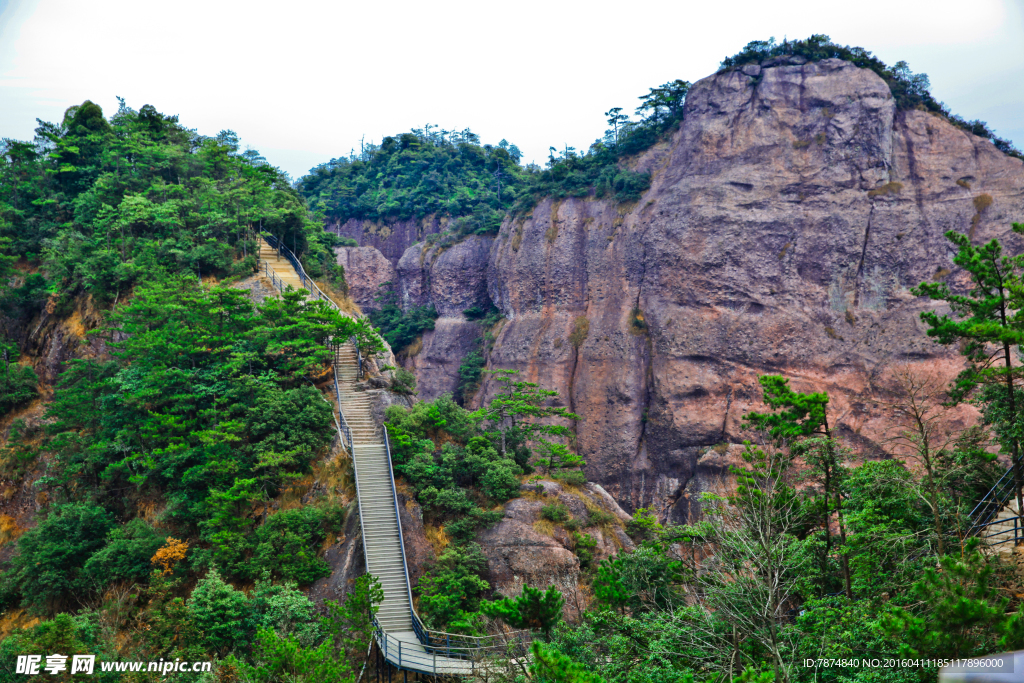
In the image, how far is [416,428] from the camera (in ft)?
74.4

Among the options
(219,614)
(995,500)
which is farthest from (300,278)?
(995,500)

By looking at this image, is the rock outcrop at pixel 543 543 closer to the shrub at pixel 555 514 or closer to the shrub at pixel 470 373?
the shrub at pixel 555 514

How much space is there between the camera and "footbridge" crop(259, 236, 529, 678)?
1474 centimetres

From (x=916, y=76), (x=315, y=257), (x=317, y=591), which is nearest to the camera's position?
(x=317, y=591)

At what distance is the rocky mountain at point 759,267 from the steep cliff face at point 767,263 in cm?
8

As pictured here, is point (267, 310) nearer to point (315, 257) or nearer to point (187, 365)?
point (187, 365)

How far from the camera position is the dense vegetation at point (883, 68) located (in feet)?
116

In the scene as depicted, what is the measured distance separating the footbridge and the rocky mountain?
17.5 metres

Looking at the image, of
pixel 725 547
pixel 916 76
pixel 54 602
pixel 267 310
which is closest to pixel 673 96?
pixel 916 76

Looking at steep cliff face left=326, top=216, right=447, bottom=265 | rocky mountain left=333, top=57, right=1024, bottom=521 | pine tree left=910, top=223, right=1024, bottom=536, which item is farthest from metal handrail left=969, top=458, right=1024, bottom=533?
steep cliff face left=326, top=216, right=447, bottom=265

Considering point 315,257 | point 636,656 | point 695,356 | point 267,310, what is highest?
point 315,257

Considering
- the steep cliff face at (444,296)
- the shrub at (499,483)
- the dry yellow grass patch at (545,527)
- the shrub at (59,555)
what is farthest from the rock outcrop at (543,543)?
the steep cliff face at (444,296)

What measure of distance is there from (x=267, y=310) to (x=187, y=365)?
3624 millimetres

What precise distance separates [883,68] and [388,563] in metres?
39.4
